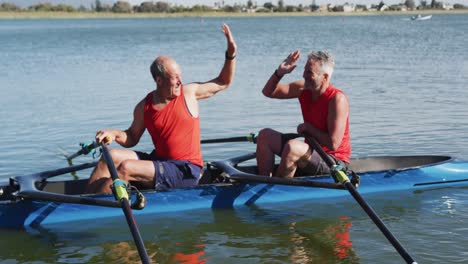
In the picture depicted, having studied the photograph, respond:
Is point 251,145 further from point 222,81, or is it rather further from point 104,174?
point 104,174

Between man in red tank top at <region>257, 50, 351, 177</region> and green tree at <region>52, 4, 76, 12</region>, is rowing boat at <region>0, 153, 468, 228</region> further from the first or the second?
green tree at <region>52, 4, 76, 12</region>

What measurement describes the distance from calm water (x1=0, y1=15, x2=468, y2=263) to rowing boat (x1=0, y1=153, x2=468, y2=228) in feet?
0.47

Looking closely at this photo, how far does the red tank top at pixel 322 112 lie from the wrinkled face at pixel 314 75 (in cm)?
16

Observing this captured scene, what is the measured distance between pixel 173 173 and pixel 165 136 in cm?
41

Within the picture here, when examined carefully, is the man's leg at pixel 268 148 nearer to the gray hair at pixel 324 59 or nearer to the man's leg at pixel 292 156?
the man's leg at pixel 292 156

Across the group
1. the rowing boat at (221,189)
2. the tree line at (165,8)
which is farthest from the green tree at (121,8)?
the rowing boat at (221,189)

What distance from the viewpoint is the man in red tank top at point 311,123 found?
303 inches


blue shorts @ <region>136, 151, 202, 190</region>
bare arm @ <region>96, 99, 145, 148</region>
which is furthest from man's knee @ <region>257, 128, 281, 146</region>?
bare arm @ <region>96, 99, 145, 148</region>

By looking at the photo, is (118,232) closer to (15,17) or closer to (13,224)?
(13,224)

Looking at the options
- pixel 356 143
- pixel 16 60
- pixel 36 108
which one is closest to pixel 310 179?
pixel 356 143

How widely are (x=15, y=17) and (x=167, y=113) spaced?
13223cm

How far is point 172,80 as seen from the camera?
24.0 feet

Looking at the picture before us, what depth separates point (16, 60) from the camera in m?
31.2

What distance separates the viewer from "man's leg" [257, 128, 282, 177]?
8219 millimetres
